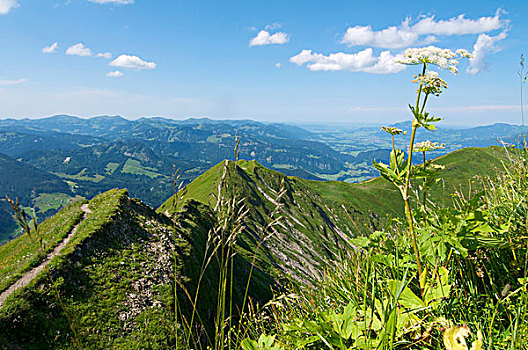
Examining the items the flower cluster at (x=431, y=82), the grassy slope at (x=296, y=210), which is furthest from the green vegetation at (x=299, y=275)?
the grassy slope at (x=296, y=210)

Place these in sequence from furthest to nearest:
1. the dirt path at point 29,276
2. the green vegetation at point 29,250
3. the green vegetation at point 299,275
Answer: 1. the green vegetation at point 29,250
2. the dirt path at point 29,276
3. the green vegetation at point 299,275

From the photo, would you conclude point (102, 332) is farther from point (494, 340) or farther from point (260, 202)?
point (260, 202)

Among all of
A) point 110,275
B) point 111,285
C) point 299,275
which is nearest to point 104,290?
point 111,285

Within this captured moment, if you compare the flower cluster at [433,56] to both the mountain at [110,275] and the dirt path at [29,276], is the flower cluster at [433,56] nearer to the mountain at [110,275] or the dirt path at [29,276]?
the mountain at [110,275]

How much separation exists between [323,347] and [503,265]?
2.44 meters

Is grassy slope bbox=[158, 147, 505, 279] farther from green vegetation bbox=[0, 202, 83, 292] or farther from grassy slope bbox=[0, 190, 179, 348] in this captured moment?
grassy slope bbox=[0, 190, 179, 348]

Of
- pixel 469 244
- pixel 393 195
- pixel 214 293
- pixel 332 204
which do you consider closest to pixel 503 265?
pixel 469 244

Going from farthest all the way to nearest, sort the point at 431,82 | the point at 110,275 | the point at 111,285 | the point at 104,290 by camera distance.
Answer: the point at 110,275 < the point at 111,285 < the point at 104,290 < the point at 431,82

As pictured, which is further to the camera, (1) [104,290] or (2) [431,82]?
(1) [104,290]

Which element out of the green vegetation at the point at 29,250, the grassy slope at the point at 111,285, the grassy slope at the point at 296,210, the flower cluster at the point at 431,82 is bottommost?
the grassy slope at the point at 296,210

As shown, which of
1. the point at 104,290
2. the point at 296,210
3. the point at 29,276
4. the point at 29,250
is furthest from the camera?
the point at 296,210

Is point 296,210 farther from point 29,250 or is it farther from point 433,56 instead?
point 433,56

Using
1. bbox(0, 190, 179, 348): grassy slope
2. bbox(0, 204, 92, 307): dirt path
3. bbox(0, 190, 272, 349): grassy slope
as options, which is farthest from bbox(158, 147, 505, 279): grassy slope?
bbox(0, 204, 92, 307): dirt path

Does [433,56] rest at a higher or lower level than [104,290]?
higher
